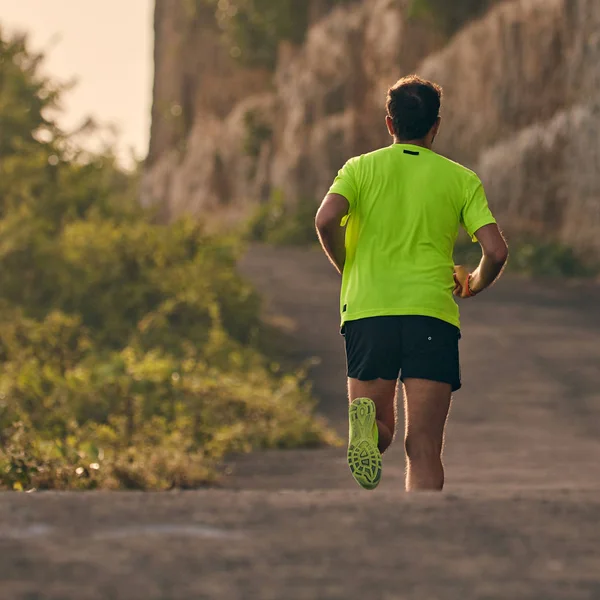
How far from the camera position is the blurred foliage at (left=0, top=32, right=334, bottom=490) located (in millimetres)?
11367

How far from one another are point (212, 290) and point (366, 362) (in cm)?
1423

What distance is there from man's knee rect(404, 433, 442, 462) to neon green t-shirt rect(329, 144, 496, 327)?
51 centimetres

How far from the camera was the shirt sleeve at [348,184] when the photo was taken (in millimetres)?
6914

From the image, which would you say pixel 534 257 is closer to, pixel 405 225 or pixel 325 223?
pixel 405 225

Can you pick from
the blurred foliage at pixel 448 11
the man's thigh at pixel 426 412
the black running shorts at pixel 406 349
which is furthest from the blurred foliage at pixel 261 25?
the man's thigh at pixel 426 412

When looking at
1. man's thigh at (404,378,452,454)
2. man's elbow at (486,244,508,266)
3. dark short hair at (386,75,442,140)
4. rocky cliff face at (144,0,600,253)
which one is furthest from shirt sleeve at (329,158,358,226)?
rocky cliff face at (144,0,600,253)

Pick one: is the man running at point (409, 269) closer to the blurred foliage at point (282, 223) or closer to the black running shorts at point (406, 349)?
the black running shorts at point (406, 349)

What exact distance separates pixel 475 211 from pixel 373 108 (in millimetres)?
34529

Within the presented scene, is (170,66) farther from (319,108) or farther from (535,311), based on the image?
(535,311)

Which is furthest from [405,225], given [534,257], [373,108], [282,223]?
[282,223]

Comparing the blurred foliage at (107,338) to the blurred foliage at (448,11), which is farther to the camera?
the blurred foliage at (448,11)

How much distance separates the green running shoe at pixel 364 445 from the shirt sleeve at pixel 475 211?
2.88 ft

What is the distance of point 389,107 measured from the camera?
705cm

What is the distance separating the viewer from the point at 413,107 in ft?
23.0
